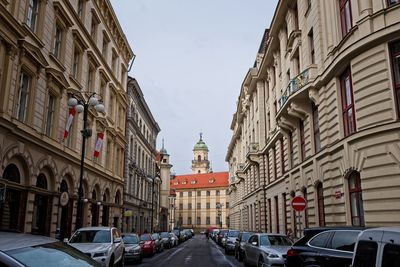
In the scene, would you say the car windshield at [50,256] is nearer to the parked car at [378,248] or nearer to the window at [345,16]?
the parked car at [378,248]

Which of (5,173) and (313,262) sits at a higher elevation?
(5,173)

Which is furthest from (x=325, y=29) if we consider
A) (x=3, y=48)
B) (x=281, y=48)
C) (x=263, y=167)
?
(x=263, y=167)

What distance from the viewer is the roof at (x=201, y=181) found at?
408 ft

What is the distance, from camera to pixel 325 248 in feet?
31.6

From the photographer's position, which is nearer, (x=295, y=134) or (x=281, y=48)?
(x=295, y=134)

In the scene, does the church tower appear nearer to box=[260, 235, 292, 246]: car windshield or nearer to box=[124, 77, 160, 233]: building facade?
box=[124, 77, 160, 233]: building facade

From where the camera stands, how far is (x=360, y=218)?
52.9 ft

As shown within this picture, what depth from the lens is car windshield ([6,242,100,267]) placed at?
4406 mm

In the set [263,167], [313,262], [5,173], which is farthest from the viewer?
[263,167]

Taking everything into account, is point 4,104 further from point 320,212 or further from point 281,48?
point 281,48

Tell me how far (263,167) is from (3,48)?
89.7 ft

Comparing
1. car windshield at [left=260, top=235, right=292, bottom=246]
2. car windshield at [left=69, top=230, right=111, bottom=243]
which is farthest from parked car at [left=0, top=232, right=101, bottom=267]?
car windshield at [left=260, top=235, right=292, bottom=246]

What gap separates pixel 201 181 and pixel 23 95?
109622 mm

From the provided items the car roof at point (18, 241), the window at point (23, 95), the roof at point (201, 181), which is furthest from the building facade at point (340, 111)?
the roof at point (201, 181)
